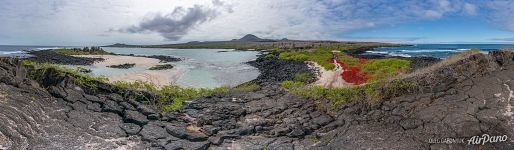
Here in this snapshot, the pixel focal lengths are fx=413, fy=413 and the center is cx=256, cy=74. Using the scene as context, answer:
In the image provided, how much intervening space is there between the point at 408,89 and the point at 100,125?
31.1 feet

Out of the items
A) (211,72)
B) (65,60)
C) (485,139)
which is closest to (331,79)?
(211,72)

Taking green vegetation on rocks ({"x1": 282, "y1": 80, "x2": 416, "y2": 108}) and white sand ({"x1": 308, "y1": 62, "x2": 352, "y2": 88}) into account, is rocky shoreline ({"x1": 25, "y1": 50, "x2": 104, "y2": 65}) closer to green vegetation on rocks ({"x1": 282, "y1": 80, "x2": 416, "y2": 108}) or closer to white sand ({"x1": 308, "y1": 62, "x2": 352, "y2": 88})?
white sand ({"x1": 308, "y1": 62, "x2": 352, "y2": 88})

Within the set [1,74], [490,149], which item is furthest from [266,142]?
[1,74]

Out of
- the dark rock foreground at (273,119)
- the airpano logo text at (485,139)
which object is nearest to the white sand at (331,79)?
the dark rock foreground at (273,119)

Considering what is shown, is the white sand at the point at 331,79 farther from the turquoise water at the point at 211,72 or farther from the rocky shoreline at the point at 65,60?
the rocky shoreline at the point at 65,60

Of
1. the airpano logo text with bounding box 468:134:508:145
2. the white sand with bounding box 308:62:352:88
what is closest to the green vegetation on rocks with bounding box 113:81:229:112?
the airpano logo text with bounding box 468:134:508:145

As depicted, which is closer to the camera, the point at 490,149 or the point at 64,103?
the point at 490,149

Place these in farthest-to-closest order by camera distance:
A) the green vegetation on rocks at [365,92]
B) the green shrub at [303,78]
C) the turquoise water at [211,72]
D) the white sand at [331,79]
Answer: the turquoise water at [211,72]
the green shrub at [303,78]
the white sand at [331,79]
the green vegetation on rocks at [365,92]

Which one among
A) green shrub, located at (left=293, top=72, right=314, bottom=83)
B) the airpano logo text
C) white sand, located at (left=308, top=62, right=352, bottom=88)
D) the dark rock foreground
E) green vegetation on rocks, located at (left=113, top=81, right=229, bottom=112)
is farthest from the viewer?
green shrub, located at (left=293, top=72, right=314, bottom=83)

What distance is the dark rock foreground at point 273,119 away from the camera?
34.3 ft

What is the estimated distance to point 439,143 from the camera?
33.8 feet

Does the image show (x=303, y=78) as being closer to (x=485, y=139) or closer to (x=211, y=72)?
(x=211, y=72)

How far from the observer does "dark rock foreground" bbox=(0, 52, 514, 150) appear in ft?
34.3

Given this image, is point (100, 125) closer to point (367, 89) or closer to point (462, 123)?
point (367, 89)
